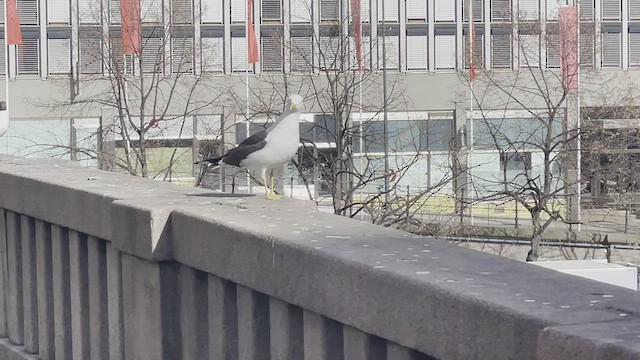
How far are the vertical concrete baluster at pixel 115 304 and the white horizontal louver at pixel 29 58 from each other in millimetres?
42747

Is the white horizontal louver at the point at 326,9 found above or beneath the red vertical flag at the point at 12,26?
above

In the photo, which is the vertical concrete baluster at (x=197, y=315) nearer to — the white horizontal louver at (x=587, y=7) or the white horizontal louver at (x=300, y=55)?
the white horizontal louver at (x=300, y=55)

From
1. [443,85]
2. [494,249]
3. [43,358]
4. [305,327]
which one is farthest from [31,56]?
[305,327]

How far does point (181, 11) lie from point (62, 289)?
3512 centimetres

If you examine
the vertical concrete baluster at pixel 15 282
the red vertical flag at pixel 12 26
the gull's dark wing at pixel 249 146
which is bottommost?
the vertical concrete baluster at pixel 15 282

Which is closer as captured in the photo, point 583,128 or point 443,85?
point 583,128

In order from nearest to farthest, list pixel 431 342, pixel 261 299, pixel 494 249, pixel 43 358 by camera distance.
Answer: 1. pixel 431 342
2. pixel 261 299
3. pixel 43 358
4. pixel 494 249

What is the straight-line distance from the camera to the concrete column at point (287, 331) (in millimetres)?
4121

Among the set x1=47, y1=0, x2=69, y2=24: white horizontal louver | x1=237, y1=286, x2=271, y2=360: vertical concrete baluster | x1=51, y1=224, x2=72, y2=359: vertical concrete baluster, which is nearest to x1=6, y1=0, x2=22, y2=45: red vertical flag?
x1=47, y1=0, x2=69, y2=24: white horizontal louver

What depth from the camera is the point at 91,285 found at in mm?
6035

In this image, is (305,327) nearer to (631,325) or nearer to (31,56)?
(631,325)

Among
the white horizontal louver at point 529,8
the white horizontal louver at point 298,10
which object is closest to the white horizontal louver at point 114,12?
the white horizontal louver at point 298,10

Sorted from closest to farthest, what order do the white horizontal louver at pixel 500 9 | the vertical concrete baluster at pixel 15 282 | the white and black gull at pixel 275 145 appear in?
1. the white and black gull at pixel 275 145
2. the vertical concrete baluster at pixel 15 282
3. the white horizontal louver at pixel 500 9

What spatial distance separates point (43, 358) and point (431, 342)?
3908 mm
